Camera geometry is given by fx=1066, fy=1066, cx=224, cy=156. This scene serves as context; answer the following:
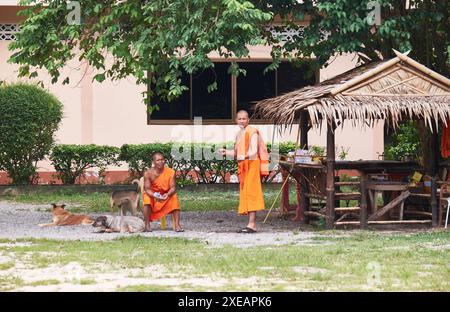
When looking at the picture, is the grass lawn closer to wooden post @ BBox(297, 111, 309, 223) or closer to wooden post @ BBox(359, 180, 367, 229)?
wooden post @ BBox(359, 180, 367, 229)

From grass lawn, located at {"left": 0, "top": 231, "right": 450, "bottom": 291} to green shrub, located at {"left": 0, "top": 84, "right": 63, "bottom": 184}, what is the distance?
738 centimetres

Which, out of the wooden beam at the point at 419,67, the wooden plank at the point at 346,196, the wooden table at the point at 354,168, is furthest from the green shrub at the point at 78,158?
the wooden beam at the point at 419,67

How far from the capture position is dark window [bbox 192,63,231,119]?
2150cm

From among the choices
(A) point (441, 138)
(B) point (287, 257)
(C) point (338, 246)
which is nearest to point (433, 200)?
(A) point (441, 138)

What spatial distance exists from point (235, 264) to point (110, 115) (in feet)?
36.0

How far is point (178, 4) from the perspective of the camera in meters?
13.8

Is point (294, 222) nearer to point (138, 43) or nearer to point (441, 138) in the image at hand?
point (441, 138)

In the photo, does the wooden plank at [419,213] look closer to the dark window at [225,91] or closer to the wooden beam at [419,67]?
the wooden beam at [419,67]

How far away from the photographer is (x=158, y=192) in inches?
552

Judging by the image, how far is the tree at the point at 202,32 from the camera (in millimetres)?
13719

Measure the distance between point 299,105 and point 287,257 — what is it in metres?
3.16

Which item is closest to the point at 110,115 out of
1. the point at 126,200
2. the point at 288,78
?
the point at 288,78

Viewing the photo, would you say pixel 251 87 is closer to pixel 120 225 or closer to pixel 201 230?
pixel 201 230

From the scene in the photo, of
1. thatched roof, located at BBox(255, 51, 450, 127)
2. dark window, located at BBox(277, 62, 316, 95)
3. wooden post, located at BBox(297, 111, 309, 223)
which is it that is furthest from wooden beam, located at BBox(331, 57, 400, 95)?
dark window, located at BBox(277, 62, 316, 95)
